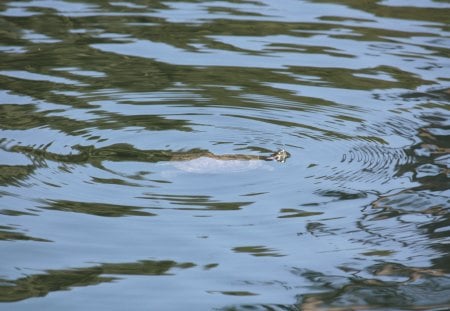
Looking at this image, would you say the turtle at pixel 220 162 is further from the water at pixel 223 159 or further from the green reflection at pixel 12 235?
the green reflection at pixel 12 235

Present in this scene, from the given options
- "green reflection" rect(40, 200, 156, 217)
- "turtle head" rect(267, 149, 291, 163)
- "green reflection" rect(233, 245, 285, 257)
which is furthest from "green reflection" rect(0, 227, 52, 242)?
"turtle head" rect(267, 149, 291, 163)

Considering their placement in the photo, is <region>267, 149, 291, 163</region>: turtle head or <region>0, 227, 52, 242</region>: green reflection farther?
<region>267, 149, 291, 163</region>: turtle head

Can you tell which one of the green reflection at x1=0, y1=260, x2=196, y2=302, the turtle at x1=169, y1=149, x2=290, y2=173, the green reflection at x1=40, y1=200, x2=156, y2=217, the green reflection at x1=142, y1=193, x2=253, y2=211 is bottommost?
the green reflection at x1=0, y1=260, x2=196, y2=302

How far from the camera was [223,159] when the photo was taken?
5184 mm

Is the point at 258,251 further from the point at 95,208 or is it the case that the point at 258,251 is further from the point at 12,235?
the point at 12,235

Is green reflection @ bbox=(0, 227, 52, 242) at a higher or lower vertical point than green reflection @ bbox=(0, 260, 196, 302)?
higher

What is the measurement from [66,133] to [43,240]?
148 centimetres

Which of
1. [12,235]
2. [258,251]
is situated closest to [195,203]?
[258,251]

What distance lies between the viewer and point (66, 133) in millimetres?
5656

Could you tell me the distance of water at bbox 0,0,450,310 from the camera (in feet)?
13.0

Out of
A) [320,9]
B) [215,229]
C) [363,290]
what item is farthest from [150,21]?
[363,290]

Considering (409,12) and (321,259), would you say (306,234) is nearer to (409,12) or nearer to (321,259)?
(321,259)

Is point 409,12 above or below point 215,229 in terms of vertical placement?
above

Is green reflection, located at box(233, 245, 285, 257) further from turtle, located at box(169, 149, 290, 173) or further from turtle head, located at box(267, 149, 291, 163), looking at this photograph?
turtle head, located at box(267, 149, 291, 163)
